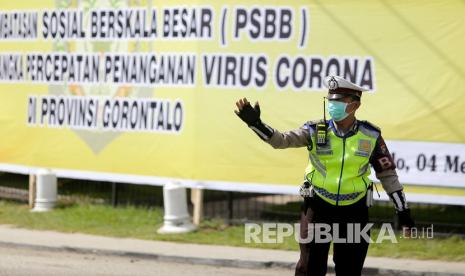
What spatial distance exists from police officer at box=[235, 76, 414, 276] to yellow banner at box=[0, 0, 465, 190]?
569 cm

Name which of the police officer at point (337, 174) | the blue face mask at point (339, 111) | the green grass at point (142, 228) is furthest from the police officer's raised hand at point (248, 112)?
the green grass at point (142, 228)

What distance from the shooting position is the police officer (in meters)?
6.71

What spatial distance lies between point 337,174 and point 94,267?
200 inches

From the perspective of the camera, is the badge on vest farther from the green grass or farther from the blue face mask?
the green grass

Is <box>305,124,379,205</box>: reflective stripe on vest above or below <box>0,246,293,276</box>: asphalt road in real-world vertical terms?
above

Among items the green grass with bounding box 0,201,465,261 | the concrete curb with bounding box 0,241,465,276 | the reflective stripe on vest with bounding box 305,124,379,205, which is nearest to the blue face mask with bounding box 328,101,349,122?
the reflective stripe on vest with bounding box 305,124,379,205

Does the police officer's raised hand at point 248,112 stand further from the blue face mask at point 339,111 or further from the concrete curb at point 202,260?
the concrete curb at point 202,260

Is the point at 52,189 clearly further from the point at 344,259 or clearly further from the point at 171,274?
the point at 344,259

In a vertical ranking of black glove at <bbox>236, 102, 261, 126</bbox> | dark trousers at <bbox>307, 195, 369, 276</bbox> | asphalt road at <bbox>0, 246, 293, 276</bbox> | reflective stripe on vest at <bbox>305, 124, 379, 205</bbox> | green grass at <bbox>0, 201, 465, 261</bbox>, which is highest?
black glove at <bbox>236, 102, 261, 126</bbox>

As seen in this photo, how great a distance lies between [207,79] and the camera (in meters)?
13.7

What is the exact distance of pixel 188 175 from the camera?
1384 centimetres

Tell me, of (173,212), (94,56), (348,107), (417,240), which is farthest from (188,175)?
(348,107)

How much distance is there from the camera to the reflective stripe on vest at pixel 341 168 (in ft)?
22.0

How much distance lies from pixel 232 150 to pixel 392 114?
2.38 metres
